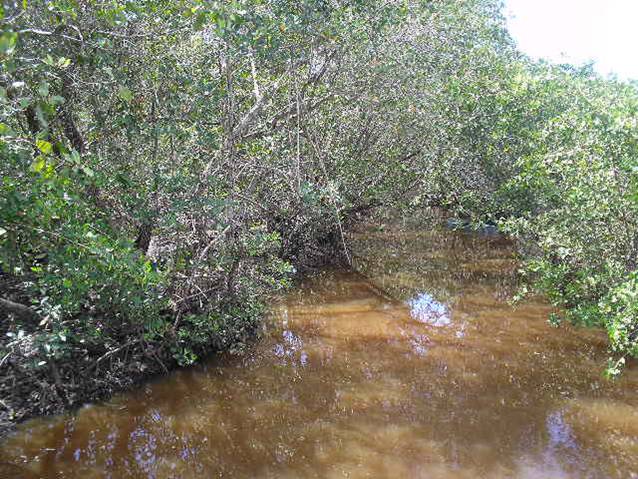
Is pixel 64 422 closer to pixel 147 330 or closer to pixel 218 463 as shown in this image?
pixel 147 330

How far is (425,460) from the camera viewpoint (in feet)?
18.1

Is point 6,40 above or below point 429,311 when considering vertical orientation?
above

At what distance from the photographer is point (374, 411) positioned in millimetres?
6484

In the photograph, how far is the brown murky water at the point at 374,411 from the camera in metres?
5.39

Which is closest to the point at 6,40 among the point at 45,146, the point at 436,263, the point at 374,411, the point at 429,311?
the point at 45,146

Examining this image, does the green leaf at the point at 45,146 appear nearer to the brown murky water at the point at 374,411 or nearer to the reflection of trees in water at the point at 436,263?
the brown murky water at the point at 374,411

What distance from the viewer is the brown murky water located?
5.39 meters

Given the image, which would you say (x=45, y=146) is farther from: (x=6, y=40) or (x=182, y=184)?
(x=182, y=184)

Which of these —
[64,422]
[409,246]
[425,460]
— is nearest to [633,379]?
[425,460]

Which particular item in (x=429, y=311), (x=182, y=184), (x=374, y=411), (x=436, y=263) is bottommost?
(x=374, y=411)

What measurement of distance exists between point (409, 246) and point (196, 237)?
10.8 meters

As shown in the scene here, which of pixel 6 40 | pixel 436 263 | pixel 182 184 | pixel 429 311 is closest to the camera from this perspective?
pixel 6 40

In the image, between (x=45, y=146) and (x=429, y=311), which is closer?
(x=45, y=146)

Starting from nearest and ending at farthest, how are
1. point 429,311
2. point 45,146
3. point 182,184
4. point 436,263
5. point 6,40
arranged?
point 6,40
point 45,146
point 182,184
point 429,311
point 436,263
